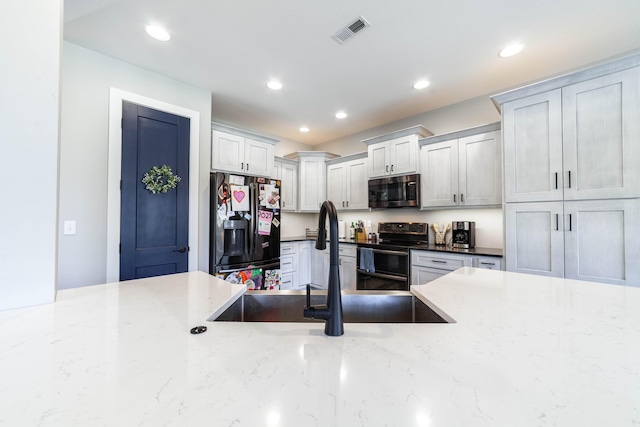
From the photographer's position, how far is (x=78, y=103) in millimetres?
2174

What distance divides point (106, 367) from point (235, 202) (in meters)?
2.56

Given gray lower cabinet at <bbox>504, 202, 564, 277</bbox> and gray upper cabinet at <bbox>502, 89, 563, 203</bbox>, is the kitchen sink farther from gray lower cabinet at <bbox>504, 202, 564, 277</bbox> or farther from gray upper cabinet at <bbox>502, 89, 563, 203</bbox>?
gray upper cabinet at <bbox>502, 89, 563, 203</bbox>

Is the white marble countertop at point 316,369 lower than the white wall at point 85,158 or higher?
lower

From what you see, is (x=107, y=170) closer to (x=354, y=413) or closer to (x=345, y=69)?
(x=345, y=69)

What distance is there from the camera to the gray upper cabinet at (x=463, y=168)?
2.77m

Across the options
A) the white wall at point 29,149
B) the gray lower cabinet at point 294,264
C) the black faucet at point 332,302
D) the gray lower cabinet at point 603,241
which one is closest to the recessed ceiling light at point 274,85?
the white wall at point 29,149

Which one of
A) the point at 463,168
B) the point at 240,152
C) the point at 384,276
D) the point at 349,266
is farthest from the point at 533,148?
the point at 240,152

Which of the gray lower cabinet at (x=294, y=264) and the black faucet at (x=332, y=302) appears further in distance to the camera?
the gray lower cabinet at (x=294, y=264)

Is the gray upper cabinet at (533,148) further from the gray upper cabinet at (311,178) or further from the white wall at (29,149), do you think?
the white wall at (29,149)

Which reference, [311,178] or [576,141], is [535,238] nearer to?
[576,141]

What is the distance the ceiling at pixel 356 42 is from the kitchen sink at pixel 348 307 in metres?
1.93

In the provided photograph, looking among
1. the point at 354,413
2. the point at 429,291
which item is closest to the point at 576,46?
the point at 429,291

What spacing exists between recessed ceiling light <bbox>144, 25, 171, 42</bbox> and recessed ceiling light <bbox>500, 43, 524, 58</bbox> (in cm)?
287

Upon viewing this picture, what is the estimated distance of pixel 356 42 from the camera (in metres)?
2.15
